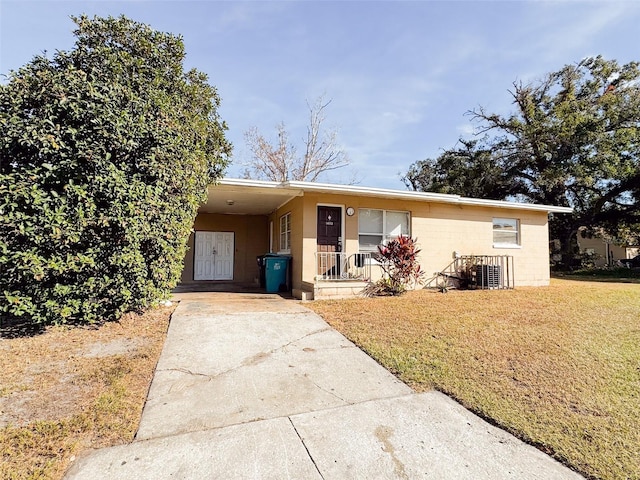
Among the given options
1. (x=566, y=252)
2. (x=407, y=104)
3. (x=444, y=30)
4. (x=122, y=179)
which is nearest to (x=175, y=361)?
(x=122, y=179)

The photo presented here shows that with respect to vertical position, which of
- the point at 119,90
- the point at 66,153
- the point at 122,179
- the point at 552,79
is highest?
the point at 552,79

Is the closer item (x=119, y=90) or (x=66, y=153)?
(x=66, y=153)

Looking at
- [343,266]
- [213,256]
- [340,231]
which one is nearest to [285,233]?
[340,231]

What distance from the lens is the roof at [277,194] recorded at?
7766mm

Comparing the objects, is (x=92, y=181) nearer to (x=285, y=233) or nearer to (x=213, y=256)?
(x=285, y=233)

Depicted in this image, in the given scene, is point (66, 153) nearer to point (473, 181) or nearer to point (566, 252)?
point (473, 181)

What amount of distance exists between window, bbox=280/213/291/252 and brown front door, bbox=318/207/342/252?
56.3 inches

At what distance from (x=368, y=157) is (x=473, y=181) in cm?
689

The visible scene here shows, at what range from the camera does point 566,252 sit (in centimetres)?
1920

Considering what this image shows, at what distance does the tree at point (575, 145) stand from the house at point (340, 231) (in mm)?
7511

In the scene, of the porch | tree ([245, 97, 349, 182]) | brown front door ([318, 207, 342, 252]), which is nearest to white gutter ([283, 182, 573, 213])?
brown front door ([318, 207, 342, 252])

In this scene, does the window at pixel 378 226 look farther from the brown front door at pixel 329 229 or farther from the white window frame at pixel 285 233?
the white window frame at pixel 285 233

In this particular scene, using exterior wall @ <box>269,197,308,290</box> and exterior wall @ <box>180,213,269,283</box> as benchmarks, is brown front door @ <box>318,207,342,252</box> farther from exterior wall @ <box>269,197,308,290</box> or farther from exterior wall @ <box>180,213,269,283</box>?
exterior wall @ <box>180,213,269,283</box>

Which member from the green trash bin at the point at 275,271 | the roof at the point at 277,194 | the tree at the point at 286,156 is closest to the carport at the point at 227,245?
Result: the roof at the point at 277,194
